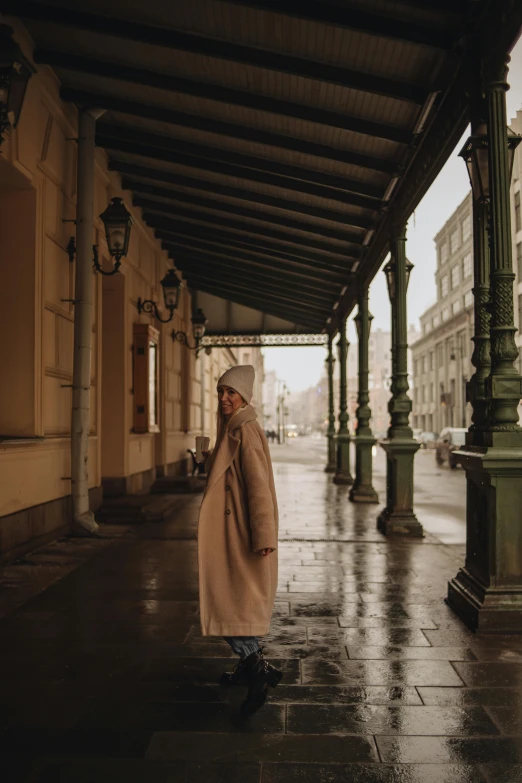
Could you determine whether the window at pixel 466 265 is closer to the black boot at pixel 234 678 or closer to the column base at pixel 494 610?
the column base at pixel 494 610

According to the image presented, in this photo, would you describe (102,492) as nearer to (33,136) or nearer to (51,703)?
(33,136)

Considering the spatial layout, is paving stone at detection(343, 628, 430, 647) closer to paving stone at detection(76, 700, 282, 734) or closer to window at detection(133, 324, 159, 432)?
paving stone at detection(76, 700, 282, 734)

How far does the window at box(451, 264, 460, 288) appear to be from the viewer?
56944 mm

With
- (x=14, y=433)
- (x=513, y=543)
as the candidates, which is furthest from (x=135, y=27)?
(x=513, y=543)

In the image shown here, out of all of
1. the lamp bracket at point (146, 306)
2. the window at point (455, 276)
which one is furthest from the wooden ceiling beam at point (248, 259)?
the window at point (455, 276)

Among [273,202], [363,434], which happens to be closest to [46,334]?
[273,202]

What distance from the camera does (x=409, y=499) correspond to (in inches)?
343

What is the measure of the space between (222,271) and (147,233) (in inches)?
104

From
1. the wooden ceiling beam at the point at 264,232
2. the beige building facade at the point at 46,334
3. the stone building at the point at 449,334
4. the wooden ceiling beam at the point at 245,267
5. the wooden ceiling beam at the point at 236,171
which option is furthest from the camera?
the stone building at the point at 449,334

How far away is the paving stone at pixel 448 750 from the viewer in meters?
2.86

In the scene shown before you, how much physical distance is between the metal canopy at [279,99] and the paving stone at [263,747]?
4441mm

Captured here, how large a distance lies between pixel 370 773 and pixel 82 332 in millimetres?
6124

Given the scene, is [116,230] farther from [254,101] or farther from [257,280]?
[257,280]

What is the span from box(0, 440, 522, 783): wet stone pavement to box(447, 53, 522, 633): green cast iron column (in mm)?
268
